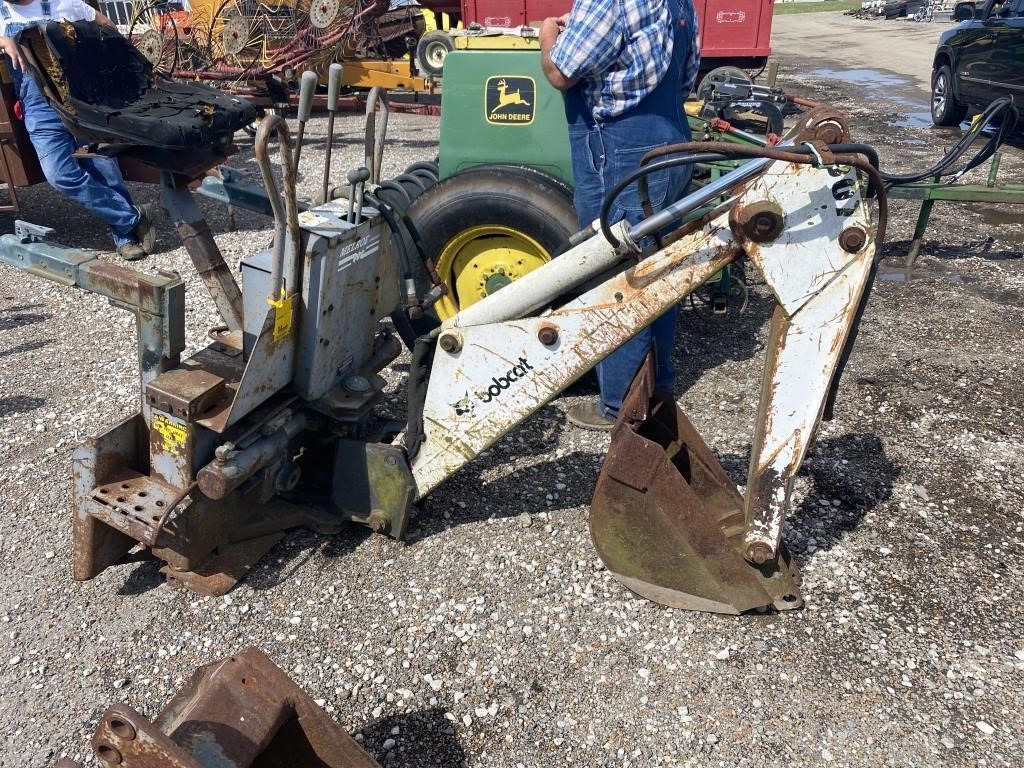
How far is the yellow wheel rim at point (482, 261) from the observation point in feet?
13.4

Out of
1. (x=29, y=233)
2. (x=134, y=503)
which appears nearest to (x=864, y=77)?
(x=29, y=233)

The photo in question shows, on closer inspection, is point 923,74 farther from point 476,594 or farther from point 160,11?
point 476,594

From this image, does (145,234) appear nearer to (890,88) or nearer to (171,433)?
(171,433)

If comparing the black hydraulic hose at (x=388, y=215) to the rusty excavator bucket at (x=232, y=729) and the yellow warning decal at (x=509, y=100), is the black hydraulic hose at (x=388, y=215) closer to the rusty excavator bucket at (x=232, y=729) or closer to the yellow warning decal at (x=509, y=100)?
the yellow warning decal at (x=509, y=100)

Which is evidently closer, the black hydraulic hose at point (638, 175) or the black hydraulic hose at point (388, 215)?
the black hydraulic hose at point (638, 175)

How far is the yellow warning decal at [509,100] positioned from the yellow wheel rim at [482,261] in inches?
22.6

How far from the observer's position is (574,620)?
9.04ft

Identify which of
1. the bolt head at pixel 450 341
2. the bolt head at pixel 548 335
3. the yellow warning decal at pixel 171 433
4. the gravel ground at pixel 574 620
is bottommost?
the gravel ground at pixel 574 620

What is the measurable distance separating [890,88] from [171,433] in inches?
616

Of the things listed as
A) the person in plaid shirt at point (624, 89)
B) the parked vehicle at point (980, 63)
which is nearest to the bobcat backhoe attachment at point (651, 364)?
the person in plaid shirt at point (624, 89)

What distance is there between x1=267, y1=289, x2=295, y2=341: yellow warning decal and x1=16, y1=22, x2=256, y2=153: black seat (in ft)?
4.42

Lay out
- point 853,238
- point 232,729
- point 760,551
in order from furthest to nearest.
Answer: point 760,551 → point 853,238 → point 232,729

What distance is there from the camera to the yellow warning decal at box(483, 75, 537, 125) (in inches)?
159

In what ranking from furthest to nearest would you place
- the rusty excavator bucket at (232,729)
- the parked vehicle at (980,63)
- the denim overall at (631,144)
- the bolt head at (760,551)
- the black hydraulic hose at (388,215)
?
the parked vehicle at (980,63), the denim overall at (631,144), the black hydraulic hose at (388,215), the bolt head at (760,551), the rusty excavator bucket at (232,729)
